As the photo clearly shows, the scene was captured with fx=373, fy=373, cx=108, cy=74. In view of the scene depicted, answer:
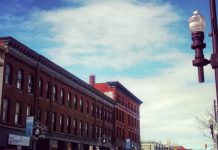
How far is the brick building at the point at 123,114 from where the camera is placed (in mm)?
66688

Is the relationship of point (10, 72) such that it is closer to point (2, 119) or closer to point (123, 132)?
point (2, 119)

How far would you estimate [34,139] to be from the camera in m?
35.0

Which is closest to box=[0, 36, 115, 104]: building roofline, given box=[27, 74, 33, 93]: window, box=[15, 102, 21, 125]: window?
box=[27, 74, 33, 93]: window

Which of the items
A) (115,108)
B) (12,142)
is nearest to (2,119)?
(12,142)

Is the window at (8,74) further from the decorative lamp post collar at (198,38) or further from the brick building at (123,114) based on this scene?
the brick building at (123,114)

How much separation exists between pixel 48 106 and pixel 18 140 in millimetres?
7264

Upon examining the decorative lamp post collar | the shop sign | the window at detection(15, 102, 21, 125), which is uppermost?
the window at detection(15, 102, 21, 125)

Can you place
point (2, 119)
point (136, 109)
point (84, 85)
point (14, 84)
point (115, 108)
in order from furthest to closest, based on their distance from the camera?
point (136, 109) → point (115, 108) → point (84, 85) → point (14, 84) → point (2, 119)

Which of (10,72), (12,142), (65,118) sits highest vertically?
(10,72)

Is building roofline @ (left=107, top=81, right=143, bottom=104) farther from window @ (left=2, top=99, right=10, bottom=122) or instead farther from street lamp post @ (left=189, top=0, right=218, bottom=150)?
street lamp post @ (left=189, top=0, right=218, bottom=150)

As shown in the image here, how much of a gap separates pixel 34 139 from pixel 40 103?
4659mm

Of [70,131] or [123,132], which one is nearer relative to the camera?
[70,131]

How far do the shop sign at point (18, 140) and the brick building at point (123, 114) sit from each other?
30.6m

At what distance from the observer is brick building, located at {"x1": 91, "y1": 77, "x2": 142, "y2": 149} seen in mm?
66688
